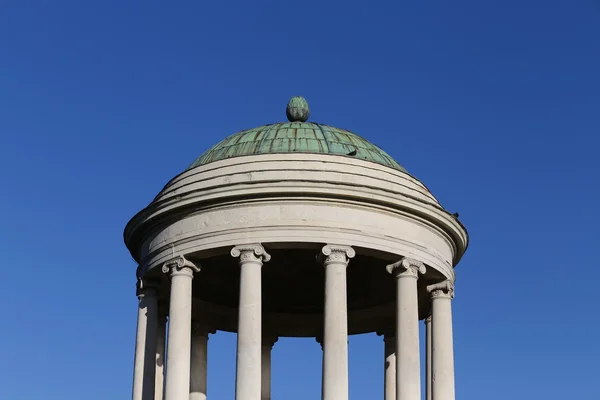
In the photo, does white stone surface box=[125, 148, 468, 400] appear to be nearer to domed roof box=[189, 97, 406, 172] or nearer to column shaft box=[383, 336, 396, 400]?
domed roof box=[189, 97, 406, 172]

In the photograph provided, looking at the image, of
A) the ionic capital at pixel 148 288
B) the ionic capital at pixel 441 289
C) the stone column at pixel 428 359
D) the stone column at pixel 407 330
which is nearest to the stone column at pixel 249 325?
the ionic capital at pixel 148 288

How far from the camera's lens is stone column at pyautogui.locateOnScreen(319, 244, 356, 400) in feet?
175

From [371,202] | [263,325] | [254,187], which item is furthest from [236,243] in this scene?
[263,325]

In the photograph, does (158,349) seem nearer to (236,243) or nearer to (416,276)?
(236,243)

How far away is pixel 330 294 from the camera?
54.7m

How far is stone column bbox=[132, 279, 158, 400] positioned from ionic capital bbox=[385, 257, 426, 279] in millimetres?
10669

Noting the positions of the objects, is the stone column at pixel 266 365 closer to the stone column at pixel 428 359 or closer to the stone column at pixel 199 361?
the stone column at pixel 199 361

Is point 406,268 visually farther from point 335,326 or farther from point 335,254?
point 335,326

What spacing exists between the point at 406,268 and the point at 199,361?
→ 43.5 feet

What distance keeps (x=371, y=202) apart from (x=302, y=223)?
10.3 feet

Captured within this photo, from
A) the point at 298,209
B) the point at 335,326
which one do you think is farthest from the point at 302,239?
the point at 335,326

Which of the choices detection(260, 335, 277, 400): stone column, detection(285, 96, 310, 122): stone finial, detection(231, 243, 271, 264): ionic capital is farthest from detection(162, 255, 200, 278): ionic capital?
detection(260, 335, 277, 400): stone column

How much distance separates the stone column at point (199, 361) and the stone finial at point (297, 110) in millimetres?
11135

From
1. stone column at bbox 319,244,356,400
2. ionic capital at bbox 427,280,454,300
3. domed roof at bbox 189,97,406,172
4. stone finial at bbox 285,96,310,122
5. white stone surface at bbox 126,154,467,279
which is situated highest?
stone finial at bbox 285,96,310,122
